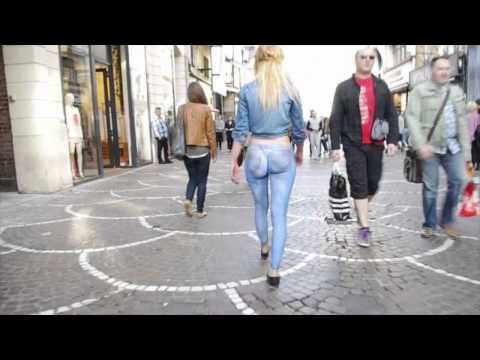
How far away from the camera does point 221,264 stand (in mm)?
4340

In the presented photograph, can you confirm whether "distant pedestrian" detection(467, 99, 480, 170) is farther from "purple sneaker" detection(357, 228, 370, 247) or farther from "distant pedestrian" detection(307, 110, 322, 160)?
"purple sneaker" detection(357, 228, 370, 247)

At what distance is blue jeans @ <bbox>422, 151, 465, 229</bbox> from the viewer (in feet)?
16.2

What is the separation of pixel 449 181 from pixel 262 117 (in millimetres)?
2691

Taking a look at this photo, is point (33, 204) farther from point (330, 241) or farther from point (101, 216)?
point (330, 241)

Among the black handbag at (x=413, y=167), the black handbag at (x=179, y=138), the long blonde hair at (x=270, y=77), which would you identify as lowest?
the black handbag at (x=413, y=167)

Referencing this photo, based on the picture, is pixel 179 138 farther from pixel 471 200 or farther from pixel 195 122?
pixel 471 200

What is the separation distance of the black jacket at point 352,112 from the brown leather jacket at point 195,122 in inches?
92.1

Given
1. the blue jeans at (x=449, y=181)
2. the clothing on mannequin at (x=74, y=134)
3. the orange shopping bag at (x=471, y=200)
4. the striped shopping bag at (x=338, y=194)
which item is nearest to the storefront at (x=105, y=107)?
the clothing on mannequin at (x=74, y=134)

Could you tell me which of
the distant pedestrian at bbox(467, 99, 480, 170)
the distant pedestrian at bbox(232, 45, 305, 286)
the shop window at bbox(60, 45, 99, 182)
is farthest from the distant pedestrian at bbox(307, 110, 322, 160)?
the distant pedestrian at bbox(232, 45, 305, 286)

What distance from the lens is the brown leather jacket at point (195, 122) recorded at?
21.2ft

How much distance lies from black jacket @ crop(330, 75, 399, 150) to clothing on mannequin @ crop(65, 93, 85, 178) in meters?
7.72

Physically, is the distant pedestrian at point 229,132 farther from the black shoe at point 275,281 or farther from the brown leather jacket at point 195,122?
the black shoe at point 275,281

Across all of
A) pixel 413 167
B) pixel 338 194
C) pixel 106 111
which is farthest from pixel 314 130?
pixel 338 194
